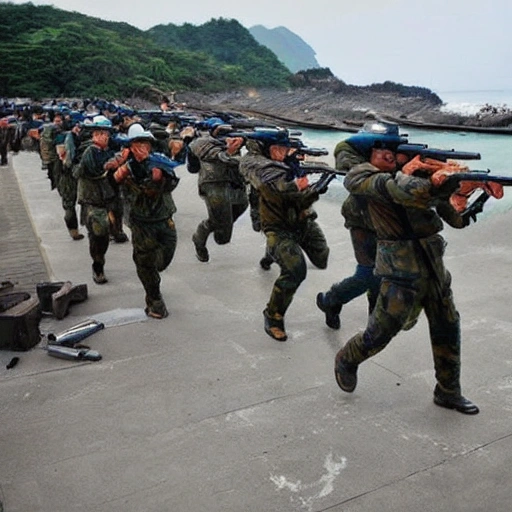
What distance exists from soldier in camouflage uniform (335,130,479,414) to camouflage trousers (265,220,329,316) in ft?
4.43

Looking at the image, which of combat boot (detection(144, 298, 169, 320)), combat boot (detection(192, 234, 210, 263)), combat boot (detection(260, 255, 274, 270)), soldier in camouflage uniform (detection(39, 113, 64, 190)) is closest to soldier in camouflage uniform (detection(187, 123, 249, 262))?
combat boot (detection(192, 234, 210, 263))

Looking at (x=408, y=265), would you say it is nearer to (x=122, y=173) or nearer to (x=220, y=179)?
(x=122, y=173)

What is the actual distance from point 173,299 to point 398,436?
3327 millimetres

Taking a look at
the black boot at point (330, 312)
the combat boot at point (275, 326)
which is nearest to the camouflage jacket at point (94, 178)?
the combat boot at point (275, 326)

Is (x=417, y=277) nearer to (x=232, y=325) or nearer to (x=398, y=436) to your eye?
(x=398, y=436)

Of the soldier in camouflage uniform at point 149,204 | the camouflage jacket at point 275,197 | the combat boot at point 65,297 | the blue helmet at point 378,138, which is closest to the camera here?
the blue helmet at point 378,138

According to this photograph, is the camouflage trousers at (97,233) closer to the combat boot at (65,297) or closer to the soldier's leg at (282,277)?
the combat boot at (65,297)

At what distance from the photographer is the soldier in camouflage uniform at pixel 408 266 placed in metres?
3.79

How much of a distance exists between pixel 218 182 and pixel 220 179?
42 mm

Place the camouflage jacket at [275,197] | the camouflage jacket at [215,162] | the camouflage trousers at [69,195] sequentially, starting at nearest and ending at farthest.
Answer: the camouflage jacket at [275,197] < the camouflage jacket at [215,162] < the camouflage trousers at [69,195]

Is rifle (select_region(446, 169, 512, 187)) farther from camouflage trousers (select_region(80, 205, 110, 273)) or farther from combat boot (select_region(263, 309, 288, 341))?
camouflage trousers (select_region(80, 205, 110, 273))

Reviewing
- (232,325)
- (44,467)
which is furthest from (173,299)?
(44,467)

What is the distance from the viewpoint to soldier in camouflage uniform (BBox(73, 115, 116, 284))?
23.4ft

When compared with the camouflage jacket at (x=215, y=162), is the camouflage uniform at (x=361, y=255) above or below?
below
